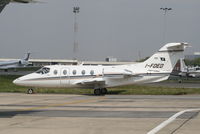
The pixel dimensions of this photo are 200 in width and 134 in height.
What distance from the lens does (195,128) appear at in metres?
13.6

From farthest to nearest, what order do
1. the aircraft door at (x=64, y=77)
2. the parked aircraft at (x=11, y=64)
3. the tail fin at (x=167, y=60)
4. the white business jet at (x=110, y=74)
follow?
the parked aircraft at (x=11, y=64)
the aircraft door at (x=64, y=77)
the tail fin at (x=167, y=60)
the white business jet at (x=110, y=74)

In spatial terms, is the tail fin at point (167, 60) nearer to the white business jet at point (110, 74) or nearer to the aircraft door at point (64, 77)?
the white business jet at point (110, 74)

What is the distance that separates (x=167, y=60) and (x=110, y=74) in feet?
15.0

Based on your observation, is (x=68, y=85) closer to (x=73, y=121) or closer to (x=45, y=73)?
(x=45, y=73)

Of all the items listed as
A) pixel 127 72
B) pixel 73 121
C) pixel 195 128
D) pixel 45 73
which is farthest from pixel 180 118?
pixel 45 73

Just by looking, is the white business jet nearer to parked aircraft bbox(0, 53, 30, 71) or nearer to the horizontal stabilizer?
the horizontal stabilizer

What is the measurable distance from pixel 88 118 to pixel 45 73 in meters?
17.7

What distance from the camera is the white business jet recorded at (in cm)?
3288

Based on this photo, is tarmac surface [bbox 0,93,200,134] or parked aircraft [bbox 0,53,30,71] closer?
tarmac surface [bbox 0,93,200,134]

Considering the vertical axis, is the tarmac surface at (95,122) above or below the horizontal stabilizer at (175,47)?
below

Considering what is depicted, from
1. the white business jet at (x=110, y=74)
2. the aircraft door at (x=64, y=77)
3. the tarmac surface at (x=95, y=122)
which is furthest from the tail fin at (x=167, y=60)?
the tarmac surface at (x=95, y=122)

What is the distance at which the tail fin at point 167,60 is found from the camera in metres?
33.0

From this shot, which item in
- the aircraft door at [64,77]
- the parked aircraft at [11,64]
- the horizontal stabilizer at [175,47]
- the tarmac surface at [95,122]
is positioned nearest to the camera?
the tarmac surface at [95,122]

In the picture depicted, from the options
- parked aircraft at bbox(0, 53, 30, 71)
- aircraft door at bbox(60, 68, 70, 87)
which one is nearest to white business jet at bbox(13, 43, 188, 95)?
aircraft door at bbox(60, 68, 70, 87)
